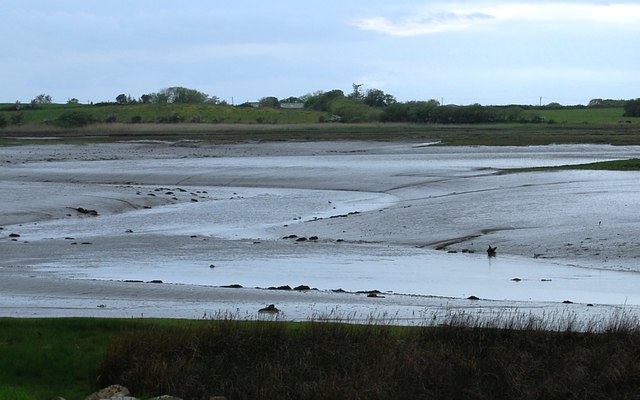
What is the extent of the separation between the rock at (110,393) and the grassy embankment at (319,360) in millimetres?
286

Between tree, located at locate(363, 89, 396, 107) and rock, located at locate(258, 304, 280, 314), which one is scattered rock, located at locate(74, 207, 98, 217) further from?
tree, located at locate(363, 89, 396, 107)

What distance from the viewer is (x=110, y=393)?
502 inches

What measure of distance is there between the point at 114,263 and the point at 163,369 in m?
11.6

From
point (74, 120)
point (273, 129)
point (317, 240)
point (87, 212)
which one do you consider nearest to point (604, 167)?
point (317, 240)

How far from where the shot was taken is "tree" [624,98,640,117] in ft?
445

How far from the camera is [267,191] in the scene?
151 feet

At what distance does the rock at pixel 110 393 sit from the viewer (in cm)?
1260

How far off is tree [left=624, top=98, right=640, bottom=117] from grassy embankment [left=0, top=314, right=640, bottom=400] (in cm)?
12667

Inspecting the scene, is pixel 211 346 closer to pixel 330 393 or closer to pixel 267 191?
pixel 330 393

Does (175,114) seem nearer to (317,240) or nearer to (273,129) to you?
(273,129)

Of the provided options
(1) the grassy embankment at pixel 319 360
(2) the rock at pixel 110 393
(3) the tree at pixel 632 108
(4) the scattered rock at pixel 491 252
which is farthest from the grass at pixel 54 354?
(3) the tree at pixel 632 108

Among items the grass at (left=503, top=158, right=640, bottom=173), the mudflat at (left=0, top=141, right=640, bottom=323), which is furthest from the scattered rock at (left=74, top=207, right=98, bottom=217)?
the grass at (left=503, top=158, right=640, bottom=173)

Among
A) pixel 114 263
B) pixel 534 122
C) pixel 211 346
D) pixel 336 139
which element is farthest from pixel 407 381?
pixel 534 122

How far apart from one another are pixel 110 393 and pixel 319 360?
2790 mm
